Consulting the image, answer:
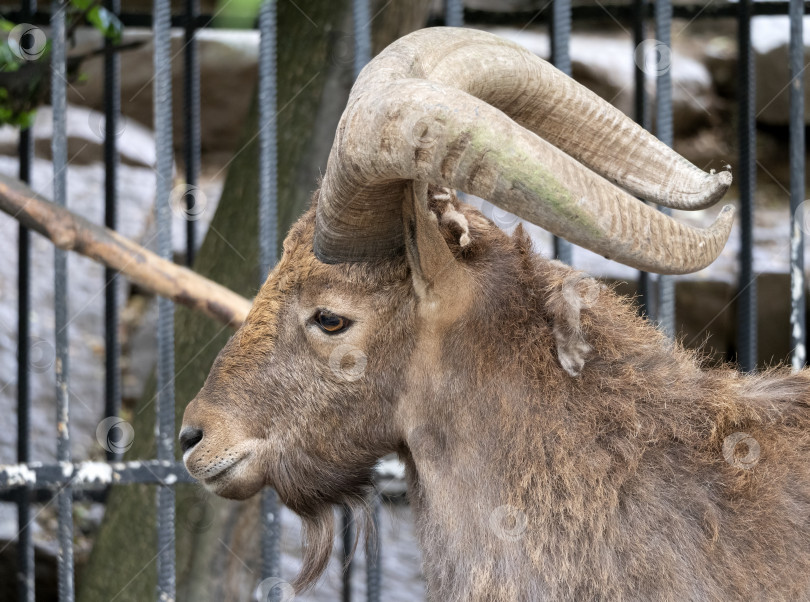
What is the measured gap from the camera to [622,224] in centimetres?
230

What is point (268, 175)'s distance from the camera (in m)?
4.27

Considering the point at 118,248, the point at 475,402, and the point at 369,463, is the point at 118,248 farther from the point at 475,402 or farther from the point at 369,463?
the point at 475,402

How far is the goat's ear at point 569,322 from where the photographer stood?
2842 millimetres

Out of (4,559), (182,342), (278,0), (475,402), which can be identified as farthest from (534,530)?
(4,559)

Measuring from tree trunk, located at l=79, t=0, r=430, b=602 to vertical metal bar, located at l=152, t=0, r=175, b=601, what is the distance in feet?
1.98

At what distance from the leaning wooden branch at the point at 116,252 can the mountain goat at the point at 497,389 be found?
1150mm

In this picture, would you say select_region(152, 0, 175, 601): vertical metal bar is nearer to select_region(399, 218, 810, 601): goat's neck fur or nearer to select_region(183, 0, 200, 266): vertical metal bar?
select_region(183, 0, 200, 266): vertical metal bar

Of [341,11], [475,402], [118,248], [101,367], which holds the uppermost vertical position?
[341,11]

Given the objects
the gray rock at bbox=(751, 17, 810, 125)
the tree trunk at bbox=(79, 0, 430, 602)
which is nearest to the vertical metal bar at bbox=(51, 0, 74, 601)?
the tree trunk at bbox=(79, 0, 430, 602)

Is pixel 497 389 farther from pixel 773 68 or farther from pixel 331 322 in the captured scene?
pixel 773 68

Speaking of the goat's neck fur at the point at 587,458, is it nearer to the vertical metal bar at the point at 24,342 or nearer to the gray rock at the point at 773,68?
the vertical metal bar at the point at 24,342

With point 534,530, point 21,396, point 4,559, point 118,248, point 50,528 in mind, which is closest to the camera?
point 534,530

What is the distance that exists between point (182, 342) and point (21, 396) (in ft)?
4.80

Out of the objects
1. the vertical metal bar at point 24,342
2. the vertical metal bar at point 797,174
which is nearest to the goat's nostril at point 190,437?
the vertical metal bar at point 797,174
